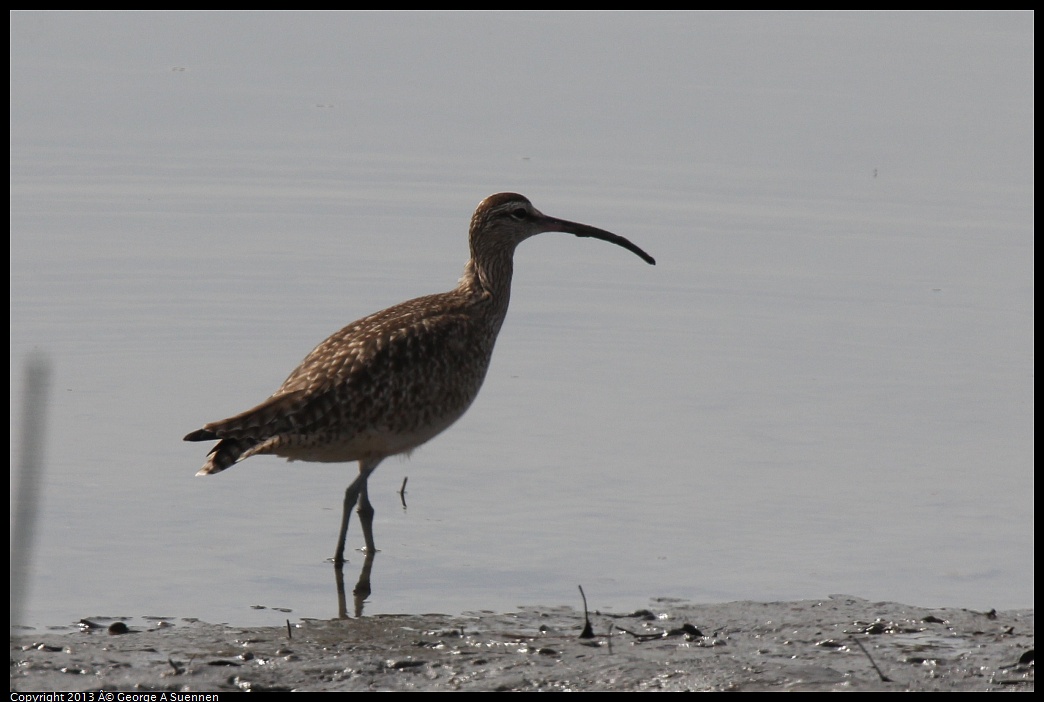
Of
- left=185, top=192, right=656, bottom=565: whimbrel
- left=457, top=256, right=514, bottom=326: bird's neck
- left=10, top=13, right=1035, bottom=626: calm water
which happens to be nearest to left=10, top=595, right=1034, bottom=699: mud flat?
left=10, top=13, right=1035, bottom=626: calm water

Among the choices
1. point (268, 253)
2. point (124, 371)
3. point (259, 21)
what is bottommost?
point (124, 371)

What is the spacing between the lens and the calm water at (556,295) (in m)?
8.17

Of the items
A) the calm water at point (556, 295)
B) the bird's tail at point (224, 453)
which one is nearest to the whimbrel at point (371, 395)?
the bird's tail at point (224, 453)

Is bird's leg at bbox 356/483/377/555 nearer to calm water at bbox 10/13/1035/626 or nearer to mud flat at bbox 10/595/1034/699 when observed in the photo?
calm water at bbox 10/13/1035/626

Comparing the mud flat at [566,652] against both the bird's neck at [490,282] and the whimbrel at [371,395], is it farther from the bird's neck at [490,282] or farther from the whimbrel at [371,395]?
the bird's neck at [490,282]

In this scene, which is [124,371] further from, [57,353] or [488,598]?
[488,598]

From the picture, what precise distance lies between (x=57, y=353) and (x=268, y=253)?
3.08 meters

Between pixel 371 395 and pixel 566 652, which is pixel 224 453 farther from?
pixel 566 652

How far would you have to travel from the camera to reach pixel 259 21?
21.5 m

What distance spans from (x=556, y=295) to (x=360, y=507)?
553cm

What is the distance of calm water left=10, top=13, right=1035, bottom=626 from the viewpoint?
8.17 m

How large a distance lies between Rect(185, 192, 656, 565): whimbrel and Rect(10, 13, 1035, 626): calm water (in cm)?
57
